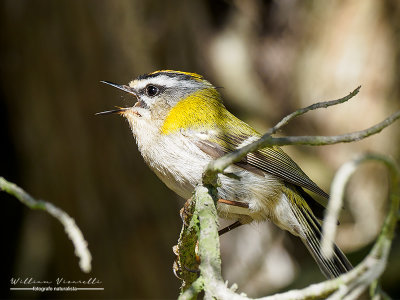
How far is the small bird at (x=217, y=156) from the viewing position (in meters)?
2.43

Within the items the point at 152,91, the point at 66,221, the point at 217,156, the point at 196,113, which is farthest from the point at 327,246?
the point at 152,91

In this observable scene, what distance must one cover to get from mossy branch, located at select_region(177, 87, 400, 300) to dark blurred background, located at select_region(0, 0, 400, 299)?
2.73m

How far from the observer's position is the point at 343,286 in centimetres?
106

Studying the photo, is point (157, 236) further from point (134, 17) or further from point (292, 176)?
point (292, 176)

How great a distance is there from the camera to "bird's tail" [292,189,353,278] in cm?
249

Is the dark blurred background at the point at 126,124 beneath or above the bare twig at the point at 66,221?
beneath

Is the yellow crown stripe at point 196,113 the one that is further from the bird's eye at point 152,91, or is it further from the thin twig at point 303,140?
the thin twig at point 303,140

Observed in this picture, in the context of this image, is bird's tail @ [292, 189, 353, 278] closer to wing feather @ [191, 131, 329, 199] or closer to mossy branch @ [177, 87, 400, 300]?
wing feather @ [191, 131, 329, 199]

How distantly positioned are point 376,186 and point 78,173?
98.8 inches

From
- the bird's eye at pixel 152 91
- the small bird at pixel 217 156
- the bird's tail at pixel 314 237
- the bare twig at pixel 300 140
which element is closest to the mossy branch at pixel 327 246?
the bare twig at pixel 300 140

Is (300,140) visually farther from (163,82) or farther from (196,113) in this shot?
(163,82)

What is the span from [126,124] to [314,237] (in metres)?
2.16

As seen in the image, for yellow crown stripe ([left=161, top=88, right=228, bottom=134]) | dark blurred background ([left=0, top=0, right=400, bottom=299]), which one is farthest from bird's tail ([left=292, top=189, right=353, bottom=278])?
dark blurred background ([left=0, top=0, right=400, bottom=299])

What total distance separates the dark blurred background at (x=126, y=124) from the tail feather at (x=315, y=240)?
5.14 ft
